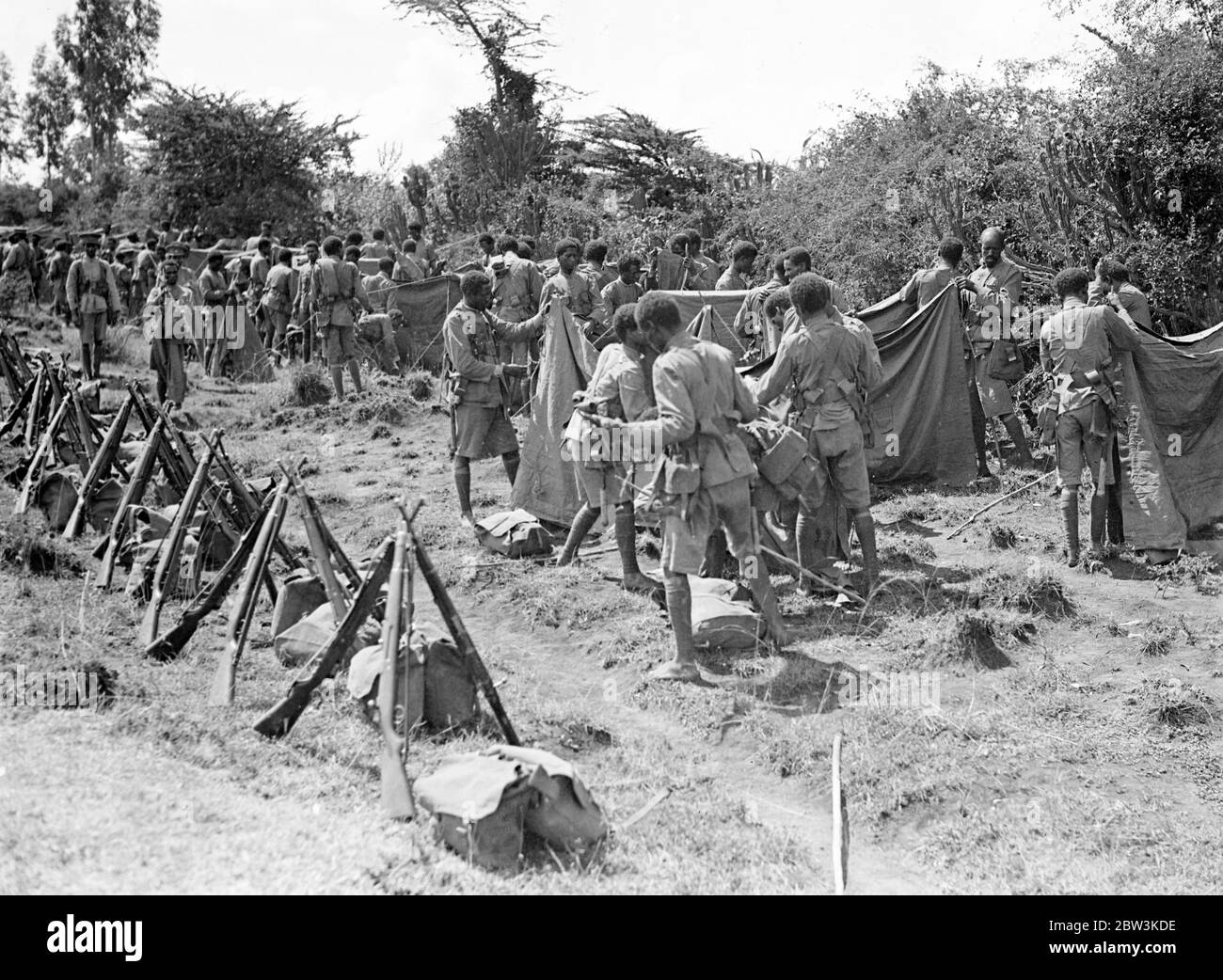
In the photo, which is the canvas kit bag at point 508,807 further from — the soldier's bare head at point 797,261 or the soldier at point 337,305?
the soldier at point 337,305

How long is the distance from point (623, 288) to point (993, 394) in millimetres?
3118

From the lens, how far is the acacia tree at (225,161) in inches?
1121

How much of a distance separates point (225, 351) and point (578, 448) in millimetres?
Result: 11134

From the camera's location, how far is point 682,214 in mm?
21141

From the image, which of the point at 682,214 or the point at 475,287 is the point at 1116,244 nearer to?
the point at 475,287

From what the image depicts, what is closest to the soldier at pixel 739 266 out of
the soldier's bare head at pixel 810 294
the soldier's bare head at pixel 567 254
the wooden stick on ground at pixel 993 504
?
the soldier's bare head at pixel 567 254

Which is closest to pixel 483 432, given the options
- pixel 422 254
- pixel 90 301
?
pixel 90 301

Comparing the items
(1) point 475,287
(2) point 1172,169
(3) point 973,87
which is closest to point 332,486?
(1) point 475,287

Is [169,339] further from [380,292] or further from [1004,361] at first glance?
[1004,361]

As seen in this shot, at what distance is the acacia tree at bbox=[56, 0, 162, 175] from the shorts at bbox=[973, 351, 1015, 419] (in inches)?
1442

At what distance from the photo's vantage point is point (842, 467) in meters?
7.74

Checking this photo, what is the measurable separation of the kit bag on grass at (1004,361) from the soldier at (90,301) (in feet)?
35.4

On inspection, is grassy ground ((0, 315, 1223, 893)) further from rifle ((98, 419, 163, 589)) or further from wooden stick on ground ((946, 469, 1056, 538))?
wooden stick on ground ((946, 469, 1056, 538))

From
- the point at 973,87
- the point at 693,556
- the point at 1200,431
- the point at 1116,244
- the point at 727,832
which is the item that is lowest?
the point at 727,832
